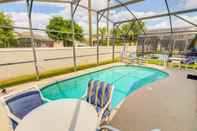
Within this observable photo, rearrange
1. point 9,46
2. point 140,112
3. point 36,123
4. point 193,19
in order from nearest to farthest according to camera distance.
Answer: point 36,123 → point 140,112 → point 9,46 → point 193,19

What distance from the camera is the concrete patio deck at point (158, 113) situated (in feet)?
7.89

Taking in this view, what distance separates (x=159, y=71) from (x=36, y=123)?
762 cm

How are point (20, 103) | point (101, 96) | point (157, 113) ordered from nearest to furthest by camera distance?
point (20, 103) → point (101, 96) → point (157, 113)

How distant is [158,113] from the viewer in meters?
2.82

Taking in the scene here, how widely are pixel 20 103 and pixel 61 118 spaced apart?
3.38ft

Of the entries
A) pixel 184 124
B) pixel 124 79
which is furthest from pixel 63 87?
pixel 184 124

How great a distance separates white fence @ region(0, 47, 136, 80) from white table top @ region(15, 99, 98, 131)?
14.6 ft

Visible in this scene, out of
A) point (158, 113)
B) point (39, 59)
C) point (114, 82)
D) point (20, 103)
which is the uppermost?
point (39, 59)

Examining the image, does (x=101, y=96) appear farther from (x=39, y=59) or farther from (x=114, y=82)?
(x=39, y=59)

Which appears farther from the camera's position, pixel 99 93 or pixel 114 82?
pixel 114 82

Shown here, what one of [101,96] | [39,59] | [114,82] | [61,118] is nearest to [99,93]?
[101,96]

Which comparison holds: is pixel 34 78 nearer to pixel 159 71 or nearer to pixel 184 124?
pixel 184 124

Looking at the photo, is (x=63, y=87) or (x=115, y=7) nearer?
(x=63, y=87)

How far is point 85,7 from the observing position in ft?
22.7
